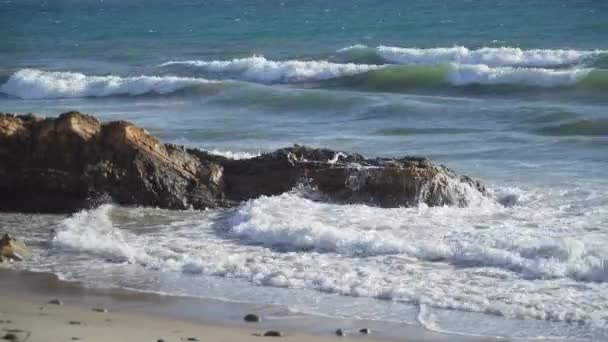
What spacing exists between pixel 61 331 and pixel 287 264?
2.41 m

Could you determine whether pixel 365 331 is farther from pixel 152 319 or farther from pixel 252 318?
pixel 152 319

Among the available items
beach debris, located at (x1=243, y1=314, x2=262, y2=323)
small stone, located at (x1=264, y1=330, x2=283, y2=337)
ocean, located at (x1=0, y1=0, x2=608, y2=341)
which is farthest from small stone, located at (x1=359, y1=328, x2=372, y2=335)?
beach debris, located at (x1=243, y1=314, x2=262, y2=323)

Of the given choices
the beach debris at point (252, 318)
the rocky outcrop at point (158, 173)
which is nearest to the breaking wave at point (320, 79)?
the rocky outcrop at point (158, 173)

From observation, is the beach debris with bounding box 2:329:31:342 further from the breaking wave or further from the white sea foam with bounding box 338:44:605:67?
the white sea foam with bounding box 338:44:605:67

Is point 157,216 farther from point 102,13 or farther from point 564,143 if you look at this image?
point 102,13

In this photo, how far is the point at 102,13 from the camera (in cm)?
6016

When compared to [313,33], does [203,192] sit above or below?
below

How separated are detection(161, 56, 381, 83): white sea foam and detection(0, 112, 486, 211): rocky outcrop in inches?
634

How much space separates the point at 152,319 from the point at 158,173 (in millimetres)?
3244

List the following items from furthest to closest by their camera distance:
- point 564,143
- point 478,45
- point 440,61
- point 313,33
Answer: point 313,33, point 478,45, point 440,61, point 564,143

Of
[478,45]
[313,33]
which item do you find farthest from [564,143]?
[313,33]

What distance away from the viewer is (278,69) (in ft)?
95.2

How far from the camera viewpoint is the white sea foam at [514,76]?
77.1ft

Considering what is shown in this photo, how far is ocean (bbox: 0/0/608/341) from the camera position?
827 centimetres
